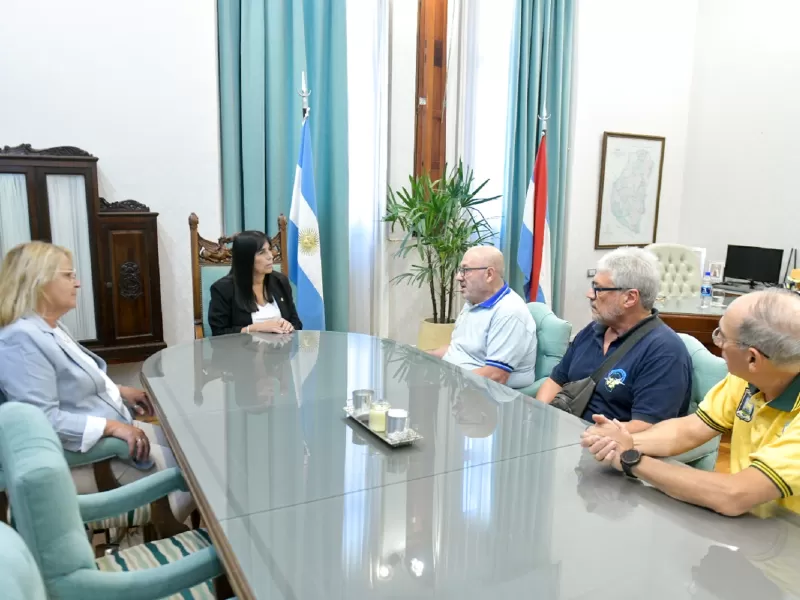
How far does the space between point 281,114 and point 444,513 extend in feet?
10.4

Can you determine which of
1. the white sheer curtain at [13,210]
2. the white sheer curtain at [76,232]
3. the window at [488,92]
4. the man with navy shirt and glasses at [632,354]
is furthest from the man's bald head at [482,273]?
the white sheer curtain at [13,210]

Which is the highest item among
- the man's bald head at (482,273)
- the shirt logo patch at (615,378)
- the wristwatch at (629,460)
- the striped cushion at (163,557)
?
the man's bald head at (482,273)

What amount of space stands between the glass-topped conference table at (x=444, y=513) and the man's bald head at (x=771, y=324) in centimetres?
33

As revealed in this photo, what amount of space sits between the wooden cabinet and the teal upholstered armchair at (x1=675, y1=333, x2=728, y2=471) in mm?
2657

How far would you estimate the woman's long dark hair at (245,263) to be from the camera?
9.99ft

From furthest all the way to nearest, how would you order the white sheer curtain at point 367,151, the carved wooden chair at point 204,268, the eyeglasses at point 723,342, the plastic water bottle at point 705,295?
1. the plastic water bottle at point 705,295
2. the white sheer curtain at point 367,151
3. the carved wooden chair at point 204,268
4. the eyeglasses at point 723,342

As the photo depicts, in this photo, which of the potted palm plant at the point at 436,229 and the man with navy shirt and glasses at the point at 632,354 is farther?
the potted palm plant at the point at 436,229

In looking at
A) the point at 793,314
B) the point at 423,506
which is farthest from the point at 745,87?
the point at 423,506

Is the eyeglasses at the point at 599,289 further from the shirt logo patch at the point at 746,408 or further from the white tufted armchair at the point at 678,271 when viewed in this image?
the white tufted armchair at the point at 678,271

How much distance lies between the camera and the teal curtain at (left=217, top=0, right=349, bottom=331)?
3.72 m

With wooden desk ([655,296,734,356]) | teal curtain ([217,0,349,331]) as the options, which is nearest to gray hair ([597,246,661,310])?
wooden desk ([655,296,734,356])

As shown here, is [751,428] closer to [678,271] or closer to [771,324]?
[771,324]

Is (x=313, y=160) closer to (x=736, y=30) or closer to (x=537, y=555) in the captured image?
(x=537, y=555)

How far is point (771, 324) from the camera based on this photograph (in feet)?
4.24
